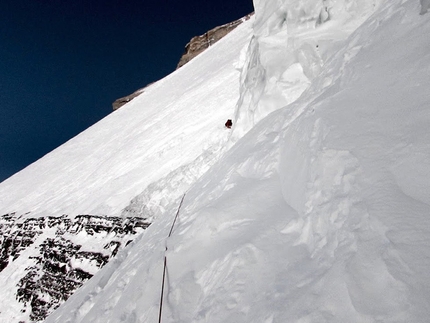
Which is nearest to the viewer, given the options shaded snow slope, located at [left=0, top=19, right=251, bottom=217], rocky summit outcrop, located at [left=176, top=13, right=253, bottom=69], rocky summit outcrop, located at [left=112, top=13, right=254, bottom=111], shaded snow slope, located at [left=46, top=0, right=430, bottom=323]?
shaded snow slope, located at [left=46, top=0, right=430, bottom=323]

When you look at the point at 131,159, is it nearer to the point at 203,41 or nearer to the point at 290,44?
the point at 290,44

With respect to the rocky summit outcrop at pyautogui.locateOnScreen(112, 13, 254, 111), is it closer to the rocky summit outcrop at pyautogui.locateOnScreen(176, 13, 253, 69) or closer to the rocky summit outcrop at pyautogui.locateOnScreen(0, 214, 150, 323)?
the rocky summit outcrop at pyautogui.locateOnScreen(176, 13, 253, 69)

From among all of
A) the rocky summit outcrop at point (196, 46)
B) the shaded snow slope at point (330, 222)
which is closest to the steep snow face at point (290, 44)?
the shaded snow slope at point (330, 222)

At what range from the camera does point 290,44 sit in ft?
17.3

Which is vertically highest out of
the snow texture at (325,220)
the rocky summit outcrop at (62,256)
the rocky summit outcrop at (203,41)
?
the rocky summit outcrop at (203,41)

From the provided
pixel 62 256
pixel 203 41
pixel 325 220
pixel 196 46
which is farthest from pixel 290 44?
pixel 196 46

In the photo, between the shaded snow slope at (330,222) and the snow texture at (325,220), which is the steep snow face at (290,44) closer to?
the snow texture at (325,220)

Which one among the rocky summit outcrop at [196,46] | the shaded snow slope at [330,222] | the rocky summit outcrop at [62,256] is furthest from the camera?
the rocky summit outcrop at [196,46]

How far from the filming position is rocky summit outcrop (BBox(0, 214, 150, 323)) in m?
7.34

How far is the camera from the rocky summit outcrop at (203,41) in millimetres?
37562

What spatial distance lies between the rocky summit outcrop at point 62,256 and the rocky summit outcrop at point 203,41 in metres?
34.2

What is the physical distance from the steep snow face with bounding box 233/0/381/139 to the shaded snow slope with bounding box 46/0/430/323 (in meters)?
1.46

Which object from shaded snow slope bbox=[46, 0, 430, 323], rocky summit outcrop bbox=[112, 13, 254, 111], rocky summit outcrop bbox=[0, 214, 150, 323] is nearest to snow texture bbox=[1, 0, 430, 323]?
shaded snow slope bbox=[46, 0, 430, 323]

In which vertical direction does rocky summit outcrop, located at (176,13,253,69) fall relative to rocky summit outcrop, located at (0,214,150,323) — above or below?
above
